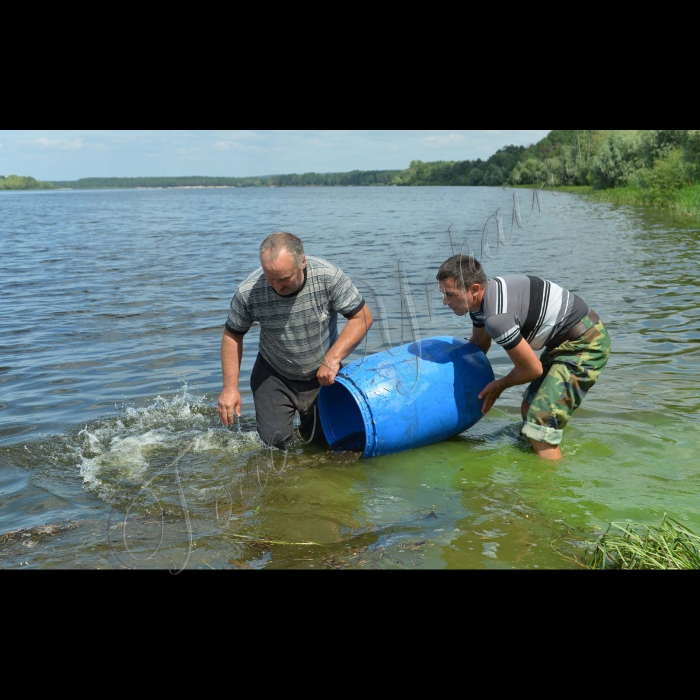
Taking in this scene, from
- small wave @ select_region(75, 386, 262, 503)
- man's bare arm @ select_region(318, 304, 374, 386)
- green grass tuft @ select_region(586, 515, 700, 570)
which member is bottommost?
small wave @ select_region(75, 386, 262, 503)

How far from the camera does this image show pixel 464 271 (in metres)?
5.50

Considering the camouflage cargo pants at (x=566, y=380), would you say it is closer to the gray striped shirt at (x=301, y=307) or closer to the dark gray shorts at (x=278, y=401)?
the gray striped shirt at (x=301, y=307)

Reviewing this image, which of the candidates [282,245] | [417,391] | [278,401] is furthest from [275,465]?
[282,245]

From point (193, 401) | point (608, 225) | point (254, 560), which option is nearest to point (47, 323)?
point (193, 401)

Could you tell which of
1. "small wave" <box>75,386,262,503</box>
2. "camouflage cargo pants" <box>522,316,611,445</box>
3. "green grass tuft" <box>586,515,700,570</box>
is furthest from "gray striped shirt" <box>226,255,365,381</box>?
"green grass tuft" <box>586,515,700,570</box>

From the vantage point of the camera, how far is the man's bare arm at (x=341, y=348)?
5.82 metres

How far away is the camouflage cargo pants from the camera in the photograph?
19.4 ft

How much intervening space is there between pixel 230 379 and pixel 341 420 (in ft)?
4.74

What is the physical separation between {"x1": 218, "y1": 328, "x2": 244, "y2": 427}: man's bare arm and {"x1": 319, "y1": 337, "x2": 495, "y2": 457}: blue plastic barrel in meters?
0.82

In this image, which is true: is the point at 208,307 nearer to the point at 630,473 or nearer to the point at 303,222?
the point at 630,473

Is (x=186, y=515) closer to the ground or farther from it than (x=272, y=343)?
closer to the ground

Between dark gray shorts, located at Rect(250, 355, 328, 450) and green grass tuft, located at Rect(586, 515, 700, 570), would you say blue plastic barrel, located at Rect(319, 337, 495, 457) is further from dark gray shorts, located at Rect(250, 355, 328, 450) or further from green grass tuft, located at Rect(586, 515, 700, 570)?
green grass tuft, located at Rect(586, 515, 700, 570)

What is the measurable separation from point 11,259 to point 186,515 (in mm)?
19142

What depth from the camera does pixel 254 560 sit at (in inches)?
180
